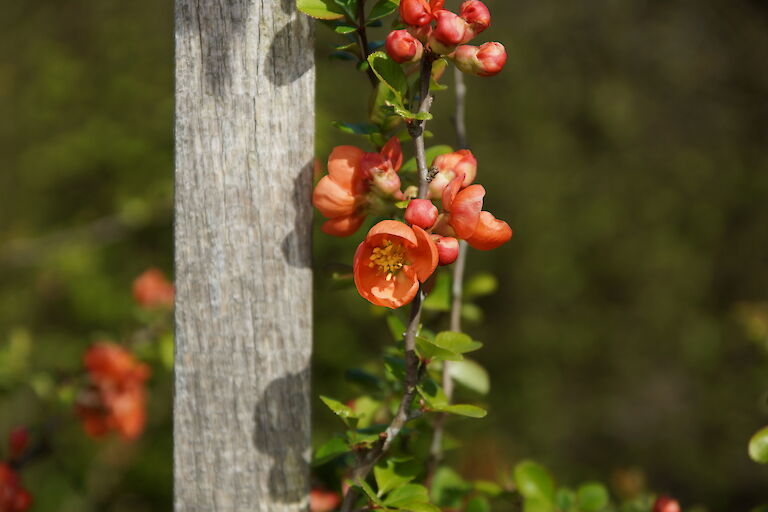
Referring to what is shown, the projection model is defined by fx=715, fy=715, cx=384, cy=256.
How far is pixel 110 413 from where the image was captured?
181cm

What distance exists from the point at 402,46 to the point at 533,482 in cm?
81

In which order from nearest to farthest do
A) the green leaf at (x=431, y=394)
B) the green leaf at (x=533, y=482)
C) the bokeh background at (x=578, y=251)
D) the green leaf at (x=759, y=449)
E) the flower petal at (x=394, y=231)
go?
1. the flower petal at (x=394, y=231)
2. the green leaf at (x=431, y=394)
3. the green leaf at (x=759, y=449)
4. the green leaf at (x=533, y=482)
5. the bokeh background at (x=578, y=251)

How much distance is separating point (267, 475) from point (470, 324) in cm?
209

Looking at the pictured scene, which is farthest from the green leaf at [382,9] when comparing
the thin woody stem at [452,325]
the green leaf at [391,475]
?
the green leaf at [391,475]

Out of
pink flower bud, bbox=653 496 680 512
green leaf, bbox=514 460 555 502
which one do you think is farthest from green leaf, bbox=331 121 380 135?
pink flower bud, bbox=653 496 680 512

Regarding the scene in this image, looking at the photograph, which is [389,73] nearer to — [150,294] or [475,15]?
[475,15]

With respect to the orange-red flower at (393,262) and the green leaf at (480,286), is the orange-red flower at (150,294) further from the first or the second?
the orange-red flower at (393,262)

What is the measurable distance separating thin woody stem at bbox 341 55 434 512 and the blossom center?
0.05 meters

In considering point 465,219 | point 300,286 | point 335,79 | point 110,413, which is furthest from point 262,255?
point 335,79

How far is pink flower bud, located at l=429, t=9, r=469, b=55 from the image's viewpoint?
0.87 m

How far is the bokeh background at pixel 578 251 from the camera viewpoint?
10.4ft

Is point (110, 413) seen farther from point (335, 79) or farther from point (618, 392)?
point (618, 392)

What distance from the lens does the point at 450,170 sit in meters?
0.96

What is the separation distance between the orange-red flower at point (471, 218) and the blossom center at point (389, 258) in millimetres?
87
